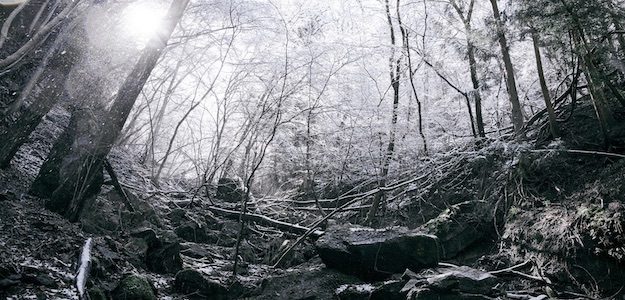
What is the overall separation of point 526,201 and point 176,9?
626cm

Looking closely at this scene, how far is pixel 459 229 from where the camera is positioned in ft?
19.6

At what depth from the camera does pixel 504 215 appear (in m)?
5.70

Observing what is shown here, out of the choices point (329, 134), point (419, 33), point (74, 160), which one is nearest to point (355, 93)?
point (329, 134)

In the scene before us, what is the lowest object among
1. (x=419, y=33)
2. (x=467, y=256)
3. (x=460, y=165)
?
(x=467, y=256)

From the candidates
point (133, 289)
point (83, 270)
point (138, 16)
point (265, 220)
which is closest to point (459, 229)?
point (265, 220)

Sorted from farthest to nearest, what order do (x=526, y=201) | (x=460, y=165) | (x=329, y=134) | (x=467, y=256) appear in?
(x=329, y=134)
(x=460, y=165)
(x=467, y=256)
(x=526, y=201)

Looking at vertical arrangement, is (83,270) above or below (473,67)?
below

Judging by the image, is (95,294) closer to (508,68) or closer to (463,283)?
(463,283)

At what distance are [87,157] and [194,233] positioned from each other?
108 inches

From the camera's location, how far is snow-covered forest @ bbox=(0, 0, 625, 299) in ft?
13.8

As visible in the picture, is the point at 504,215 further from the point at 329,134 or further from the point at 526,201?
the point at 329,134

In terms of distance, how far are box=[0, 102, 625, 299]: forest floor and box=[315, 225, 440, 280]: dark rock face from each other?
0.18 metres

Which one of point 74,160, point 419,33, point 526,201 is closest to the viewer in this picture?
point 74,160

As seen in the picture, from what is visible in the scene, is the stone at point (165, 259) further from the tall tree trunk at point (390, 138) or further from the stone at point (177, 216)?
the tall tree trunk at point (390, 138)
